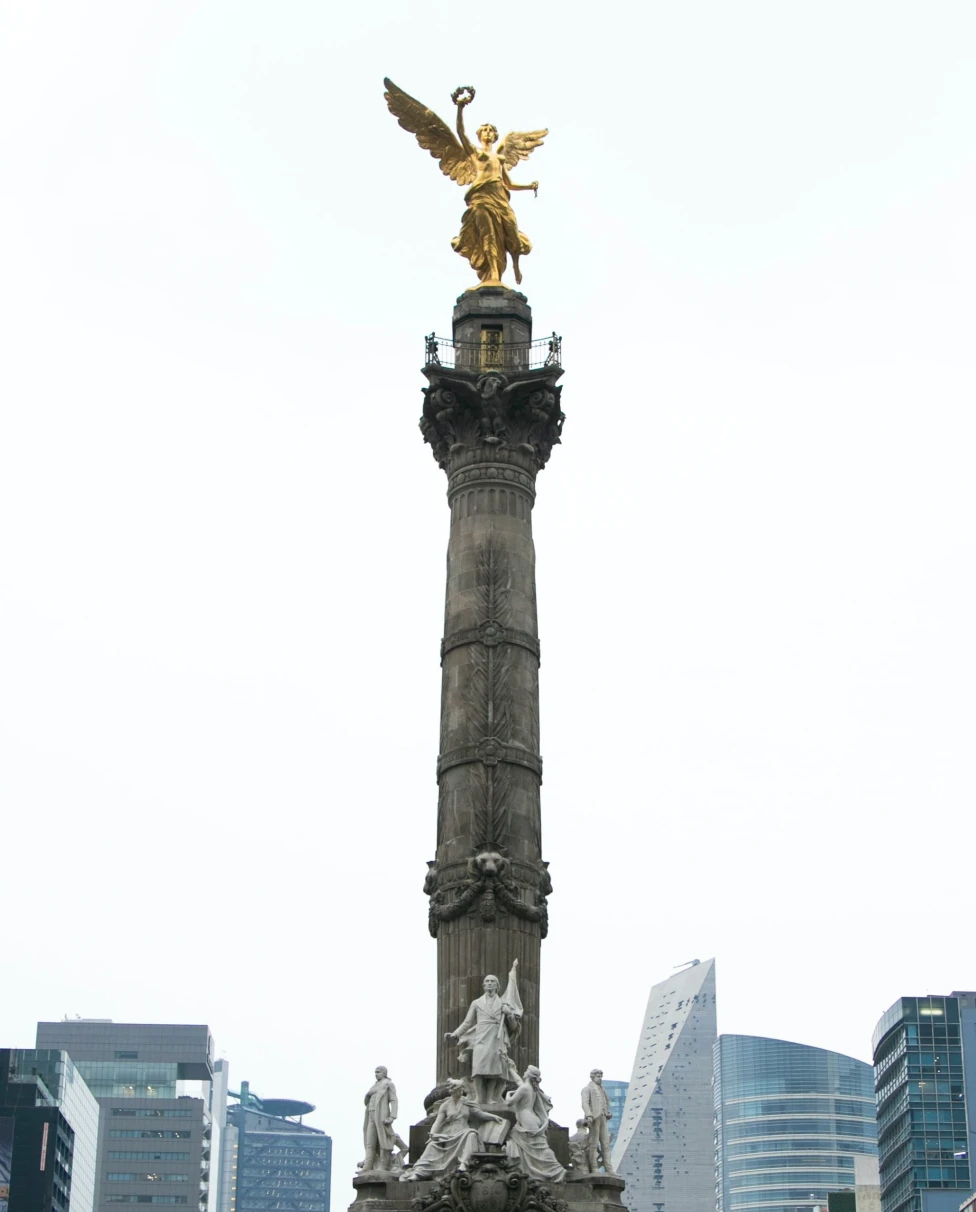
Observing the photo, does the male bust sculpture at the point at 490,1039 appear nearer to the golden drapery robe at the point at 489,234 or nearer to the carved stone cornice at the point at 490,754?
the carved stone cornice at the point at 490,754

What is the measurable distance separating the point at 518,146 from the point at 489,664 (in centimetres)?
1487

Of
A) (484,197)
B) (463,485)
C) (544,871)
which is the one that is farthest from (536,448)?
(544,871)

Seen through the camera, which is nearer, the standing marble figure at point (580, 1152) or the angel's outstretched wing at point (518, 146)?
the standing marble figure at point (580, 1152)

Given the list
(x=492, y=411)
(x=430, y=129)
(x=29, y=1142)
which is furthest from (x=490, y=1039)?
(x=29, y=1142)

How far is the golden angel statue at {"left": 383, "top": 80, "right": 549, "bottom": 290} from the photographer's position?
57.8m

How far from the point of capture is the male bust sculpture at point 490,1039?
46.9 meters

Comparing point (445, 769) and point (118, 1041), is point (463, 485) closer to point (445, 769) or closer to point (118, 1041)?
point (445, 769)

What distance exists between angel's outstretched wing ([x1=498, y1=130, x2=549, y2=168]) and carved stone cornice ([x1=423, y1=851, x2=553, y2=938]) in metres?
19.0

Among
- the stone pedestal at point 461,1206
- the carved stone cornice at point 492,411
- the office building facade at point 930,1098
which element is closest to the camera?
the stone pedestal at point 461,1206

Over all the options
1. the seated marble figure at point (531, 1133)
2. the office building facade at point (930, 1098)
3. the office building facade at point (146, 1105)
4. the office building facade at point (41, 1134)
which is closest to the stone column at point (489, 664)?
the seated marble figure at point (531, 1133)

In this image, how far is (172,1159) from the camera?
168 meters

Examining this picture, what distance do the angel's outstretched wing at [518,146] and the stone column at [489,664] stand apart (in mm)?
4008

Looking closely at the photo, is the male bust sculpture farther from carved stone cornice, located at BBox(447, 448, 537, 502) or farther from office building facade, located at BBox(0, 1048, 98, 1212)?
office building facade, located at BBox(0, 1048, 98, 1212)

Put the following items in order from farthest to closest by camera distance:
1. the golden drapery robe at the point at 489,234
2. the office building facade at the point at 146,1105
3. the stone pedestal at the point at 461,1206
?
the office building facade at the point at 146,1105 < the golden drapery robe at the point at 489,234 < the stone pedestal at the point at 461,1206
